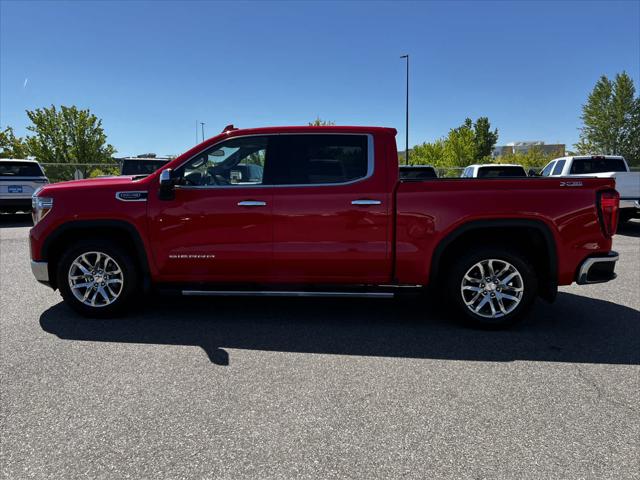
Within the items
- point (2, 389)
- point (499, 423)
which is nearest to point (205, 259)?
point (2, 389)

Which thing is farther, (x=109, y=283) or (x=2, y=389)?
(x=109, y=283)

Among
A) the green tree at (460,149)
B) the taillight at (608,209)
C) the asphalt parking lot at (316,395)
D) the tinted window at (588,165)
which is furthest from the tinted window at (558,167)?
the green tree at (460,149)

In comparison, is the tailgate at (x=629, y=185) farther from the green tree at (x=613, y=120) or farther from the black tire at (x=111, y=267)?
the green tree at (x=613, y=120)

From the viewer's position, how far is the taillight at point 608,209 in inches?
169

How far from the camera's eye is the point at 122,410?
2938mm

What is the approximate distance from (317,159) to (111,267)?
240cm

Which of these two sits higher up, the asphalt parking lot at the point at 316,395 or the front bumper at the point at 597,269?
the front bumper at the point at 597,269

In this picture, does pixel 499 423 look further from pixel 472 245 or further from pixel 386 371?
pixel 472 245

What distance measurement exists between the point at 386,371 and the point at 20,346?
314 centimetres

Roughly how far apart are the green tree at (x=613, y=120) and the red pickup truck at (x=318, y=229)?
50.3 meters

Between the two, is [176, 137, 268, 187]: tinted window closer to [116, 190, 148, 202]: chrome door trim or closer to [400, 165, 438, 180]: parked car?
[116, 190, 148, 202]: chrome door trim

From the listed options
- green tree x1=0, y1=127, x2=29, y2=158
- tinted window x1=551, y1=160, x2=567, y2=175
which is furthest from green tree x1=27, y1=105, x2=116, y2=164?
tinted window x1=551, y1=160, x2=567, y2=175

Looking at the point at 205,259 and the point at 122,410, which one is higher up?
the point at 205,259

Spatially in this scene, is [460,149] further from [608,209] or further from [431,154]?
[608,209]
